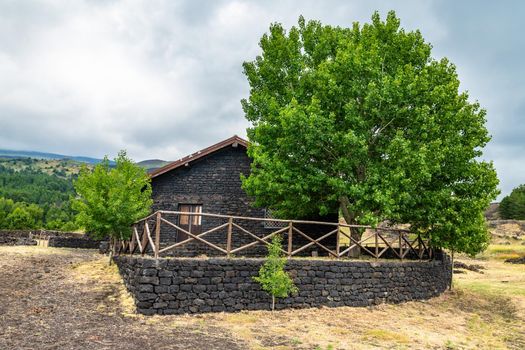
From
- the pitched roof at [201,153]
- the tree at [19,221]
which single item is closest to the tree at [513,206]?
the pitched roof at [201,153]

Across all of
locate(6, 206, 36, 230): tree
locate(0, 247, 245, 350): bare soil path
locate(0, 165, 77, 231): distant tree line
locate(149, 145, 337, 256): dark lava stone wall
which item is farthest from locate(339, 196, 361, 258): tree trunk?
locate(6, 206, 36, 230): tree

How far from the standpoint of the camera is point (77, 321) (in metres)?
8.88

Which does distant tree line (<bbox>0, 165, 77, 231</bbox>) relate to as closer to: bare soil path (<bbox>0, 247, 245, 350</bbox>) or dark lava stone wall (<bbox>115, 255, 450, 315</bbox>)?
bare soil path (<bbox>0, 247, 245, 350</bbox>)

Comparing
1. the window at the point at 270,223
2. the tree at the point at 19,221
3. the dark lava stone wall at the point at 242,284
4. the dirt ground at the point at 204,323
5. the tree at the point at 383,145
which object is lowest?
the dirt ground at the point at 204,323

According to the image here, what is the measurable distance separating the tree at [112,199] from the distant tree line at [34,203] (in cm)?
3534

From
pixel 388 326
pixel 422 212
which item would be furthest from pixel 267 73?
pixel 388 326

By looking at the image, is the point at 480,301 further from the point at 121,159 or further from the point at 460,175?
the point at 121,159

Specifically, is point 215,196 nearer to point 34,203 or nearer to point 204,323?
point 204,323

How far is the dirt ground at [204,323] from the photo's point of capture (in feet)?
26.1

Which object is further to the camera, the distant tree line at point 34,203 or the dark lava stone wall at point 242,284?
the distant tree line at point 34,203

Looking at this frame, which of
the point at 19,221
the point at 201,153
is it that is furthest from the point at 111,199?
the point at 19,221

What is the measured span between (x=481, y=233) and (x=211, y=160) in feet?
39.5

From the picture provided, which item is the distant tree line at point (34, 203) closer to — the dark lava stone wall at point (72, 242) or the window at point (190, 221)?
the dark lava stone wall at point (72, 242)

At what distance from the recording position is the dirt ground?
7969 millimetres
